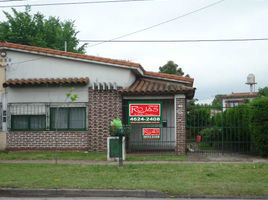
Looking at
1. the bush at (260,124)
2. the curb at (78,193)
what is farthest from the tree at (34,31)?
the curb at (78,193)

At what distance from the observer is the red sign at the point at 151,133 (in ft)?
69.2

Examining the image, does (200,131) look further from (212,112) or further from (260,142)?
(260,142)

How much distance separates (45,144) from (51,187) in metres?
9.99

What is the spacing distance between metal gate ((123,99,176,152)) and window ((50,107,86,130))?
1.94m

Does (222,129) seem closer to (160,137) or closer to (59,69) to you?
(160,137)

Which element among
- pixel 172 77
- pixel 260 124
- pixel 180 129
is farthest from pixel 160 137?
pixel 260 124

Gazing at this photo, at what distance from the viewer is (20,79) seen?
22172mm

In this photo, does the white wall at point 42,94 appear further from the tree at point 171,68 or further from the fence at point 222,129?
the tree at point 171,68

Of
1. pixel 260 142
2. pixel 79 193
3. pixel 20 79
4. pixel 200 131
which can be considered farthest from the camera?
pixel 200 131

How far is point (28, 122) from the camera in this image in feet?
73.2

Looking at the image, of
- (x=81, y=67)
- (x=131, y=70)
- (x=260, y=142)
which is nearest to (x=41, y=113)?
(x=81, y=67)

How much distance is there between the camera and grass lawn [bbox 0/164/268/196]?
12047mm

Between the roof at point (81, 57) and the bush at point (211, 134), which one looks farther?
the bush at point (211, 134)

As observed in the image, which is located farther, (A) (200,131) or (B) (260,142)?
(A) (200,131)
